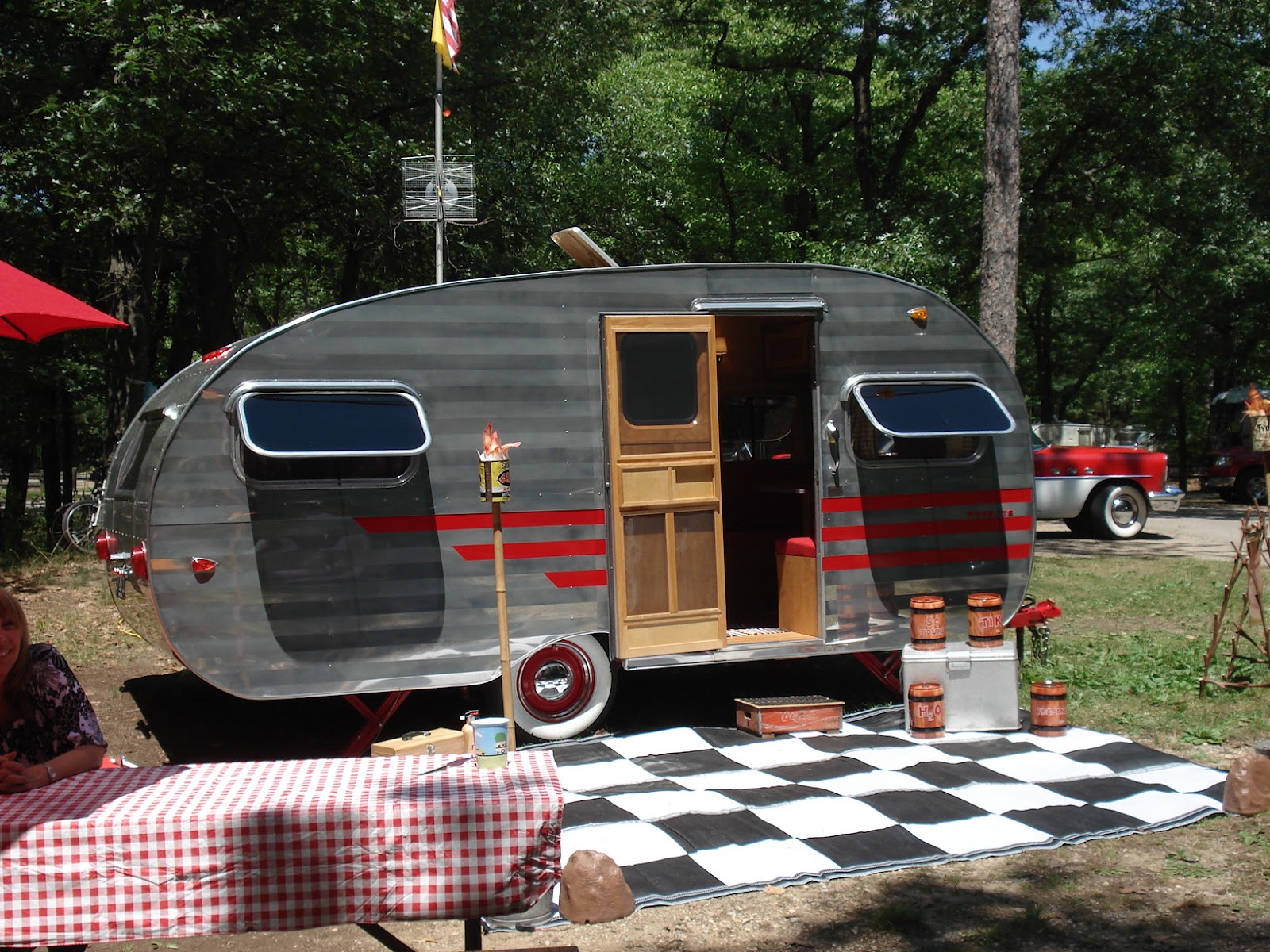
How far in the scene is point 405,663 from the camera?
6.75 m

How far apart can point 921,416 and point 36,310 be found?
508 centimetres

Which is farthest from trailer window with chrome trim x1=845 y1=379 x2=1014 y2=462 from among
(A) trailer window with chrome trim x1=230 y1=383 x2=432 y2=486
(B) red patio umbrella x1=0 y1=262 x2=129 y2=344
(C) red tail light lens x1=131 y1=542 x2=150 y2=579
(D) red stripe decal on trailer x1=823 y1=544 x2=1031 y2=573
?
(B) red patio umbrella x1=0 y1=262 x2=129 y2=344

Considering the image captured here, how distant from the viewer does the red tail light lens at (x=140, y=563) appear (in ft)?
20.5

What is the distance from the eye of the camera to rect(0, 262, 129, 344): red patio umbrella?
15.3ft

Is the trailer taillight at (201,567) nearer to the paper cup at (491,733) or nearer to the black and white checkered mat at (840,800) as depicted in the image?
the paper cup at (491,733)

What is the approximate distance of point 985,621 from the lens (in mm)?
7328

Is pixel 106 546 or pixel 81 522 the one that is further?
pixel 81 522

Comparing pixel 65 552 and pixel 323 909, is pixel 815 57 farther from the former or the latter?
pixel 323 909

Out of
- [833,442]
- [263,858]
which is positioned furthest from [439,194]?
[263,858]

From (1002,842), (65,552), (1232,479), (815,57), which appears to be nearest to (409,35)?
(815,57)

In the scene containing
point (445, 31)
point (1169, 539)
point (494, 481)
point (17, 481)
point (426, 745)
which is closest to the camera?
point (494, 481)

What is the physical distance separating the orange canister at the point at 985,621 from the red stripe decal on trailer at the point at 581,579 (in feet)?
7.48

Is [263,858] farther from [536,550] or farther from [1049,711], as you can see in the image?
[1049,711]

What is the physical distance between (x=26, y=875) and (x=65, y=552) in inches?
481
